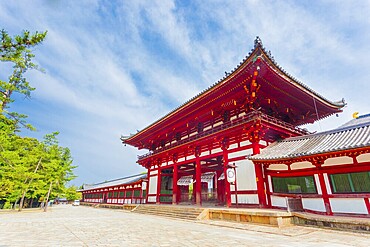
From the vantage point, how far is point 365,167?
8.29 m

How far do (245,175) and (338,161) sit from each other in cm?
456

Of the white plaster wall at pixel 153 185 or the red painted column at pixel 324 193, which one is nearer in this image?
the red painted column at pixel 324 193

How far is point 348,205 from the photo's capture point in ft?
27.4

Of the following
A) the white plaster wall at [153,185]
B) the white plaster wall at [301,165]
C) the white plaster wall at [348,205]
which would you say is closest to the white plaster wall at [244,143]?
the white plaster wall at [301,165]

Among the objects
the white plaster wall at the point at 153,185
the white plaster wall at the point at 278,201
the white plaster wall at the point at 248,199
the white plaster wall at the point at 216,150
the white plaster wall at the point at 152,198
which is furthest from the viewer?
the white plaster wall at the point at 153,185

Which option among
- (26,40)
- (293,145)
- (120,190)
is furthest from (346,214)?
(120,190)

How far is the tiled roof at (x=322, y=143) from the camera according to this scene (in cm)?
839

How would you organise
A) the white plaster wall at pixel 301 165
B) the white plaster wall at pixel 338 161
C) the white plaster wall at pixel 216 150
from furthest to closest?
the white plaster wall at pixel 216 150 → the white plaster wall at pixel 301 165 → the white plaster wall at pixel 338 161

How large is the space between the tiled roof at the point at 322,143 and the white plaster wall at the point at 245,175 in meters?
1.13

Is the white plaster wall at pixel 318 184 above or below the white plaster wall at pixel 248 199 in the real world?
above

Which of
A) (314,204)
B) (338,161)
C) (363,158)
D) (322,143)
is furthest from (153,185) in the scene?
(363,158)

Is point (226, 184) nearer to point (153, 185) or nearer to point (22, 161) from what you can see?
point (153, 185)

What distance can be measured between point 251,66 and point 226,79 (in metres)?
1.85

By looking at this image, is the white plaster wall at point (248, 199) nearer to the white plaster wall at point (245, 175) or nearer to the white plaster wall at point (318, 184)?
the white plaster wall at point (245, 175)
